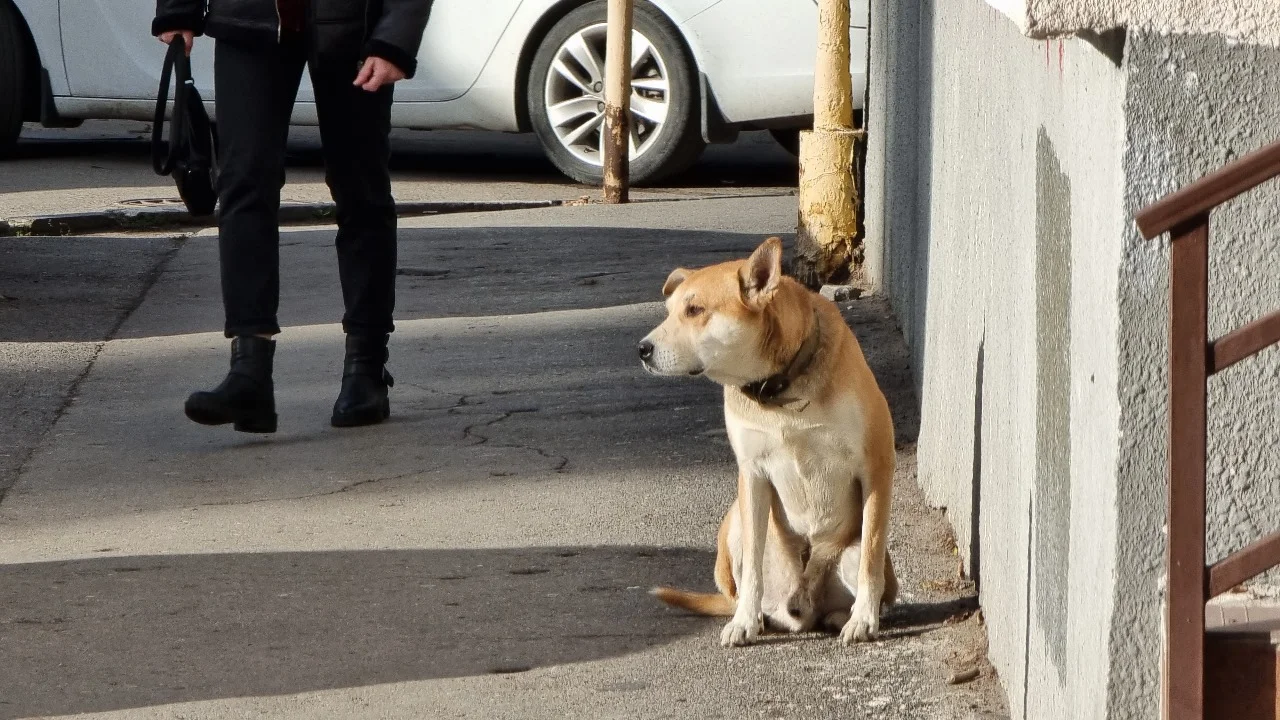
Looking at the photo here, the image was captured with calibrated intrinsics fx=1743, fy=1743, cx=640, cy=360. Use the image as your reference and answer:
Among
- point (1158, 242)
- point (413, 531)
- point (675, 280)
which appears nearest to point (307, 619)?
point (413, 531)

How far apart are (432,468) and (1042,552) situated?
8.40ft

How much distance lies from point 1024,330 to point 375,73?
2.64 metres

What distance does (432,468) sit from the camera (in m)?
5.09

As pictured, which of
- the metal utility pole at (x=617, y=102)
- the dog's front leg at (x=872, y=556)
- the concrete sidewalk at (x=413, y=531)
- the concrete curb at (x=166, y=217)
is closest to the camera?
the concrete sidewalk at (x=413, y=531)

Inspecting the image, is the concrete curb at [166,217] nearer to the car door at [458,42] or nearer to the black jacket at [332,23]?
the car door at [458,42]

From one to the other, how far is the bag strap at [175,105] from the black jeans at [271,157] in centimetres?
17

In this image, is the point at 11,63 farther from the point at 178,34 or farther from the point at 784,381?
the point at 784,381

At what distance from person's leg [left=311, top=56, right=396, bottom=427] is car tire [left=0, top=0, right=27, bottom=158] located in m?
6.11

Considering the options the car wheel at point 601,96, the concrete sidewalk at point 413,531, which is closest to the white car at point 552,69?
the car wheel at point 601,96

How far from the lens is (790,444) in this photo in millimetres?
3637

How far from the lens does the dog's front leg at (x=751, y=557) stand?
3699mm

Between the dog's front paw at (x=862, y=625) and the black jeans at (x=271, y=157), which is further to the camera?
the black jeans at (x=271, y=157)

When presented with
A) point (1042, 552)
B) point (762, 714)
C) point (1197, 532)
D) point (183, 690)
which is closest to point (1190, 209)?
point (1197, 532)

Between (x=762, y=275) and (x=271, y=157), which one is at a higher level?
(x=271, y=157)
